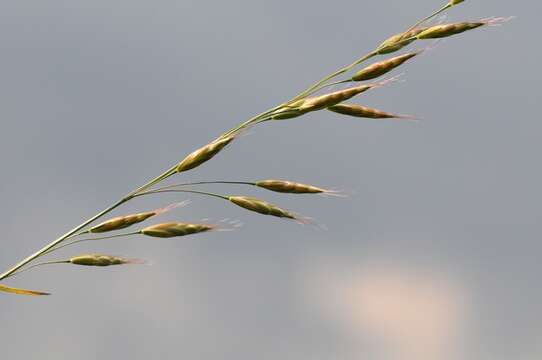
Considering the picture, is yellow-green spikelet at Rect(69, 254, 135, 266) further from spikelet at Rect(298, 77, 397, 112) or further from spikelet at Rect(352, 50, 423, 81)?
spikelet at Rect(352, 50, 423, 81)

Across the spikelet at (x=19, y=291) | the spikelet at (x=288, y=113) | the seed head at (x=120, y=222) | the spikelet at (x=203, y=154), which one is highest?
the spikelet at (x=288, y=113)

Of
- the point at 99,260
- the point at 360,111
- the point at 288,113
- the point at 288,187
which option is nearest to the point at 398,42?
the point at 360,111

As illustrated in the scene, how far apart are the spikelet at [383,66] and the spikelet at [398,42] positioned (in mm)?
64

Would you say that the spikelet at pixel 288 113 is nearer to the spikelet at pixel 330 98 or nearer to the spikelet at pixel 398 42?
the spikelet at pixel 330 98

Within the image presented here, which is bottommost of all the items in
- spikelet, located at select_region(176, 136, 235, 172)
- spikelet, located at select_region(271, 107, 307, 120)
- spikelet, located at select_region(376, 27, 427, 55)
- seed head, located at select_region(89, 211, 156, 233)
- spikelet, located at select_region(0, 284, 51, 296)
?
spikelet, located at select_region(0, 284, 51, 296)

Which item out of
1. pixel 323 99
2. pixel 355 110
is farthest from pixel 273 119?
pixel 355 110

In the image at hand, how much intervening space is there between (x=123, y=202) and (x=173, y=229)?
1.17 ft

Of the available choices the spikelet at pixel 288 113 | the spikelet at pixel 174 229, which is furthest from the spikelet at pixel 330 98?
the spikelet at pixel 174 229

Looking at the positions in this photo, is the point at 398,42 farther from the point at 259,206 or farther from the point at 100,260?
the point at 100,260

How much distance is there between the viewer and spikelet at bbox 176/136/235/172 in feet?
9.41

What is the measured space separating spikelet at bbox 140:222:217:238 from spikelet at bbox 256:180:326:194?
351 millimetres

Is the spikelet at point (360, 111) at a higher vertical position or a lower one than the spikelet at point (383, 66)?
lower

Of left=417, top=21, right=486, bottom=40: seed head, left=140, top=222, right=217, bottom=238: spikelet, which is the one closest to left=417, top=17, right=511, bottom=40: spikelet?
left=417, top=21, right=486, bottom=40: seed head

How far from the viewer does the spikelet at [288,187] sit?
3109mm
